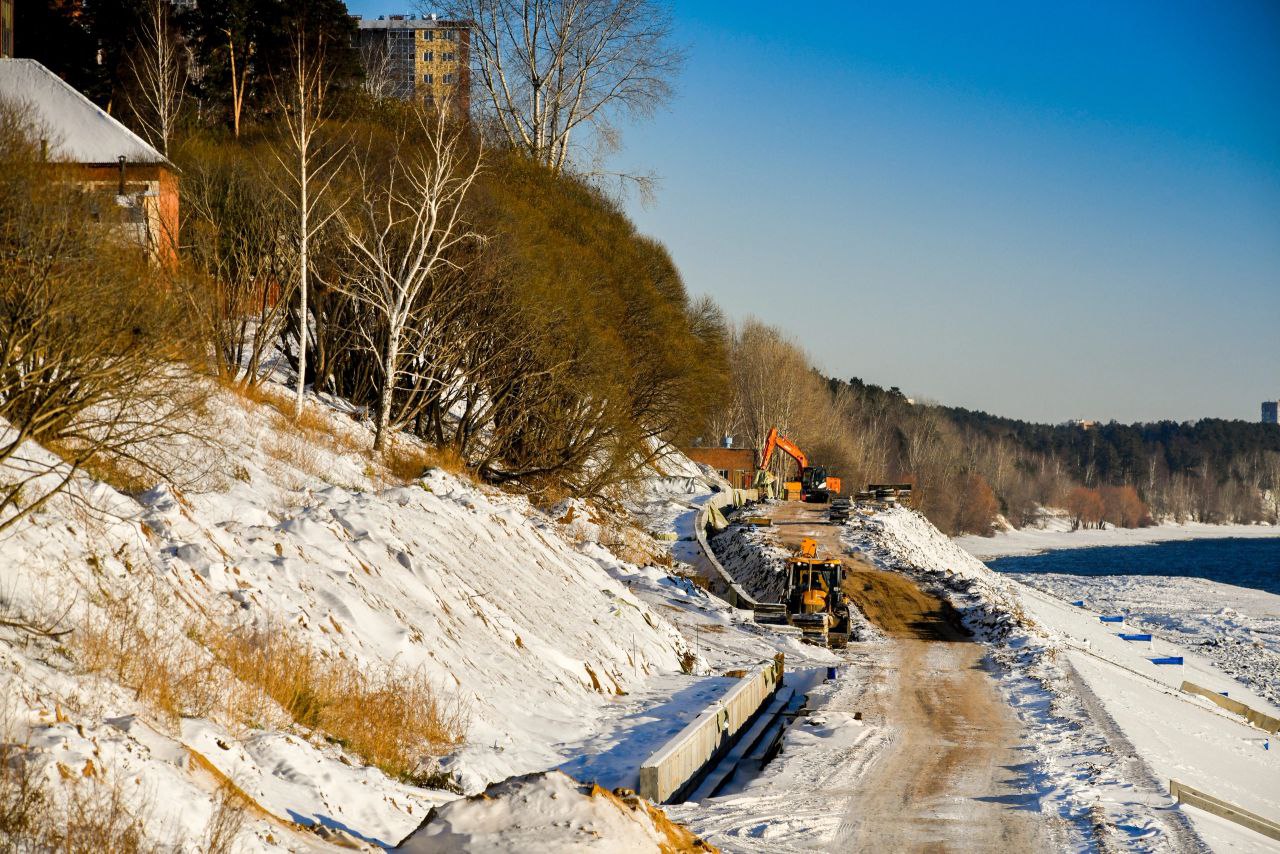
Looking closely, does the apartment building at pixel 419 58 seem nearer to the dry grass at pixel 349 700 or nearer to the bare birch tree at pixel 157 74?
the bare birch tree at pixel 157 74

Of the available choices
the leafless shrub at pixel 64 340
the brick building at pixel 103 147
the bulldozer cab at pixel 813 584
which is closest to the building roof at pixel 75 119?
the brick building at pixel 103 147

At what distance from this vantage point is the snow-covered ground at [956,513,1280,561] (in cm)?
11376

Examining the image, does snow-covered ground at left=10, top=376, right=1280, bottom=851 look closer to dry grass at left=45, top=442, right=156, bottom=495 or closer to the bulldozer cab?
dry grass at left=45, top=442, right=156, bottom=495

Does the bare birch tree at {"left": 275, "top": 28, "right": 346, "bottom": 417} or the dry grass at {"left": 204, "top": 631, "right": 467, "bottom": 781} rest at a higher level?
the bare birch tree at {"left": 275, "top": 28, "right": 346, "bottom": 417}

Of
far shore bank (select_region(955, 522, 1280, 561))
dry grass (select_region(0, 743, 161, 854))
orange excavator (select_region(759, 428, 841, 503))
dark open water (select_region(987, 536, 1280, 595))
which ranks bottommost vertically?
far shore bank (select_region(955, 522, 1280, 561))

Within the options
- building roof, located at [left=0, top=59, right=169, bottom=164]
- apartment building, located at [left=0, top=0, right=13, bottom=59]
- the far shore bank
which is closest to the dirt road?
building roof, located at [left=0, top=59, right=169, bottom=164]

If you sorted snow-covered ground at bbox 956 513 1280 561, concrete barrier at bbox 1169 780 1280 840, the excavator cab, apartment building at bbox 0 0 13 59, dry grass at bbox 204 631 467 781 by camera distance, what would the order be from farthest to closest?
snow-covered ground at bbox 956 513 1280 561, the excavator cab, apartment building at bbox 0 0 13 59, concrete barrier at bbox 1169 780 1280 840, dry grass at bbox 204 631 467 781

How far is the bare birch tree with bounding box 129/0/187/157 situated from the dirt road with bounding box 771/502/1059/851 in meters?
22.2

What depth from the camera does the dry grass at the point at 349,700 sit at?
10235mm

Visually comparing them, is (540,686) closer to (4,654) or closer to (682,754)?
(682,754)

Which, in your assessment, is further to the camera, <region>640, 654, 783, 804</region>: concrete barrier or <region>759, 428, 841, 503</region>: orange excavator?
<region>759, 428, 841, 503</region>: orange excavator

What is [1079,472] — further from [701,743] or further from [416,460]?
[701,743]

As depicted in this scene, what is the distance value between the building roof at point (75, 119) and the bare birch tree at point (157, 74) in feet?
10.8

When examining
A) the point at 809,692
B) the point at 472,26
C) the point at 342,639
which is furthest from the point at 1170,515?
the point at 342,639
